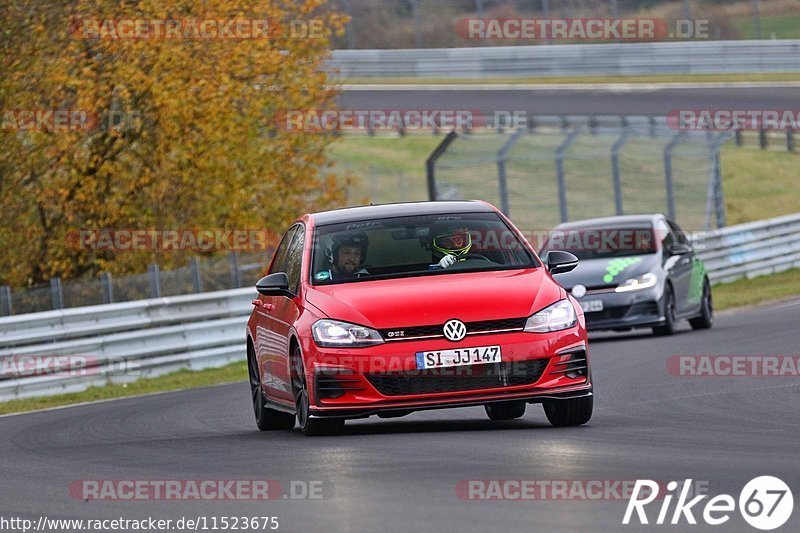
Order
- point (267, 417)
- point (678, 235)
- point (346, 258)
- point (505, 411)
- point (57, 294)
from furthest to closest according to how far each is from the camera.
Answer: point (678, 235) → point (57, 294) → point (267, 417) → point (505, 411) → point (346, 258)

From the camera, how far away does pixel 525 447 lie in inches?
364

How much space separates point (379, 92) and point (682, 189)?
17505 mm

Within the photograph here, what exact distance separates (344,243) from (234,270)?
11630 millimetres

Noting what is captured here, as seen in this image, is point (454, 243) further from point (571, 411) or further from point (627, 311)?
point (627, 311)

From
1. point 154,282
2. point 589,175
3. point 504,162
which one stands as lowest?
point 589,175

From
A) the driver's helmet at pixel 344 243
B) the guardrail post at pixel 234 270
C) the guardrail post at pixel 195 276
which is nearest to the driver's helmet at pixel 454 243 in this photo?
the driver's helmet at pixel 344 243

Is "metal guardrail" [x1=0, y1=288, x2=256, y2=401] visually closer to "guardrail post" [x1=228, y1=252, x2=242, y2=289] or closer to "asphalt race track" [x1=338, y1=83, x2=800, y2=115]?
"guardrail post" [x1=228, y1=252, x2=242, y2=289]

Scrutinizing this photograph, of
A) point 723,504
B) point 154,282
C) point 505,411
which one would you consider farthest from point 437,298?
point 154,282

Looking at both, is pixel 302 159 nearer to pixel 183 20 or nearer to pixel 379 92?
pixel 183 20

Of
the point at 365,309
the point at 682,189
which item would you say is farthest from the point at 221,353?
the point at 682,189

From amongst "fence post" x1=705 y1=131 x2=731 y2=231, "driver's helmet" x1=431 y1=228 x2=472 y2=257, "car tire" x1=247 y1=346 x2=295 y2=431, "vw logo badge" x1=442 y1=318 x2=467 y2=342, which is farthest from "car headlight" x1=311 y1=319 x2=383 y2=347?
"fence post" x1=705 y1=131 x2=731 y2=231

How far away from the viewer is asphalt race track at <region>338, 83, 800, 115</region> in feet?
134

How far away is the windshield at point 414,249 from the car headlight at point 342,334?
0.61m

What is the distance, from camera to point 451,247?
36.5ft
